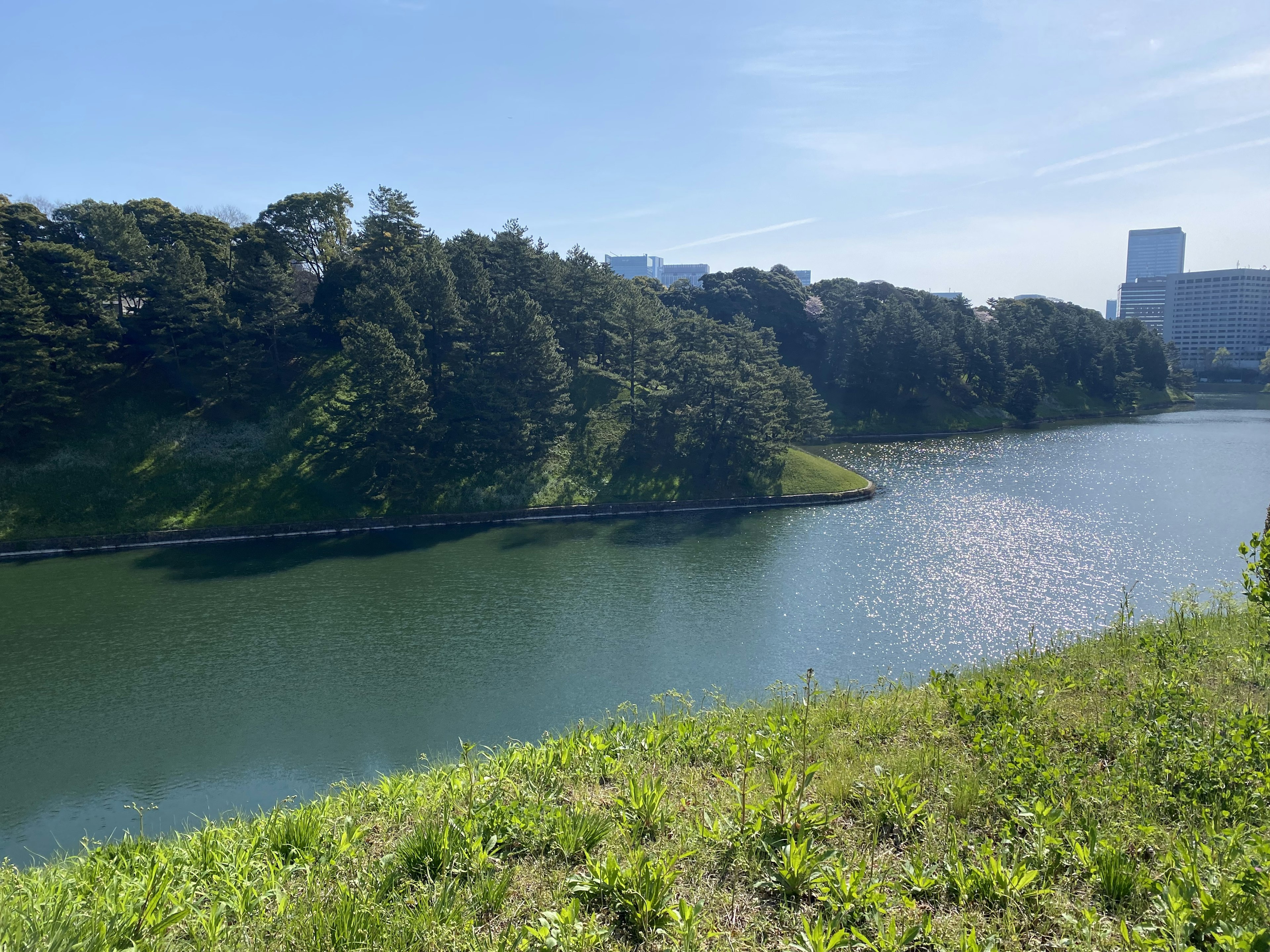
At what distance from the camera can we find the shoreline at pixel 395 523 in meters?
31.9

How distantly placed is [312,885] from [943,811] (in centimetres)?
577

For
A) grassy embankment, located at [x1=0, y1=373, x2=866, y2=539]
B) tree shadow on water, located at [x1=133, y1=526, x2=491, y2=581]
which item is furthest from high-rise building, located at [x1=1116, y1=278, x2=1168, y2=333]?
tree shadow on water, located at [x1=133, y1=526, x2=491, y2=581]

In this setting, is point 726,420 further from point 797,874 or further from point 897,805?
point 797,874

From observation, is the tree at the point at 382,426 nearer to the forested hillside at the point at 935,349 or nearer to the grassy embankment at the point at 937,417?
the grassy embankment at the point at 937,417

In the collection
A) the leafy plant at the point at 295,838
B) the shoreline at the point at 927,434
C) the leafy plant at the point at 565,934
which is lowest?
the leafy plant at the point at 295,838

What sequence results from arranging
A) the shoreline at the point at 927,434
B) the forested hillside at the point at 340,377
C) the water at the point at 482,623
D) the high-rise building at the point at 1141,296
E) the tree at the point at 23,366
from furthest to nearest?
the high-rise building at the point at 1141,296
the shoreline at the point at 927,434
the forested hillside at the point at 340,377
the tree at the point at 23,366
the water at the point at 482,623

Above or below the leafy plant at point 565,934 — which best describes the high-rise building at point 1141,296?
above

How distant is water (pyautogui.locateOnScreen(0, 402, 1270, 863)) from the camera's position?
15141mm

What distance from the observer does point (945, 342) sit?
6744cm

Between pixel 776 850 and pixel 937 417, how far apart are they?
223 ft

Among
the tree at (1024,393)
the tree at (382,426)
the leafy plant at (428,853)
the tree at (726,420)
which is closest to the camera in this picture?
the leafy plant at (428,853)

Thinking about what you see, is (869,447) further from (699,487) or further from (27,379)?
(27,379)

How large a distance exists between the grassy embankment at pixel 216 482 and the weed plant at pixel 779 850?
29.8 m

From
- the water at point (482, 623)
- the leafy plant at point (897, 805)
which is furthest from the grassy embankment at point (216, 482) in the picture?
the leafy plant at point (897, 805)
